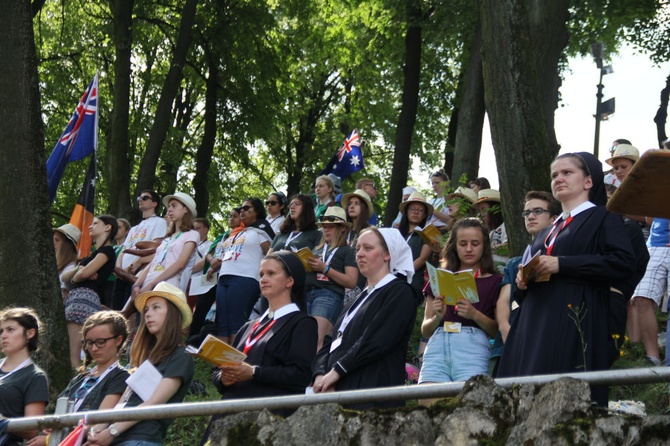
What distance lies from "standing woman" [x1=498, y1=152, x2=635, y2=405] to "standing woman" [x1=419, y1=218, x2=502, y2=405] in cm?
89

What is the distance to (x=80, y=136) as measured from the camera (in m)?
15.2

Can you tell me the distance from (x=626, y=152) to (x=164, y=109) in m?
12.5

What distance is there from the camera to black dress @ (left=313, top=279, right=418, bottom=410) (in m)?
6.15

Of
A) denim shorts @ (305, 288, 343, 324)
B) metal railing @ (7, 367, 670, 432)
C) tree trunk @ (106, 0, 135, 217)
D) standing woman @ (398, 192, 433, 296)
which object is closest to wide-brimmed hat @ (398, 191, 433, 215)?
standing woman @ (398, 192, 433, 296)

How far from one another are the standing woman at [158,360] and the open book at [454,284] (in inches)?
64.7

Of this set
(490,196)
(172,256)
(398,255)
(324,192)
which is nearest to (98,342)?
(398,255)

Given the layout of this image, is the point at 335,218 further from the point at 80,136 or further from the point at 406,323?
the point at 80,136

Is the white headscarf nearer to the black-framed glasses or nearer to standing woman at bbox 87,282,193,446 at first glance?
standing woman at bbox 87,282,193,446

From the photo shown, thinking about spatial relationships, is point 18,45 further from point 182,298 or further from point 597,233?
point 597,233

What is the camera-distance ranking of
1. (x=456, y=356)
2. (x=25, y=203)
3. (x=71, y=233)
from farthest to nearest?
(x=71, y=233) → (x=25, y=203) → (x=456, y=356)

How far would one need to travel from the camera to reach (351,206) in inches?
460

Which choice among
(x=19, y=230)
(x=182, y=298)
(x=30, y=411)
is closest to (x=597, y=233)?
(x=182, y=298)

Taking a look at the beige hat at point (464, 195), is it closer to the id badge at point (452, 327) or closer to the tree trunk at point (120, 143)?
the id badge at point (452, 327)

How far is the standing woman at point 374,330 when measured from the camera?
615 cm
